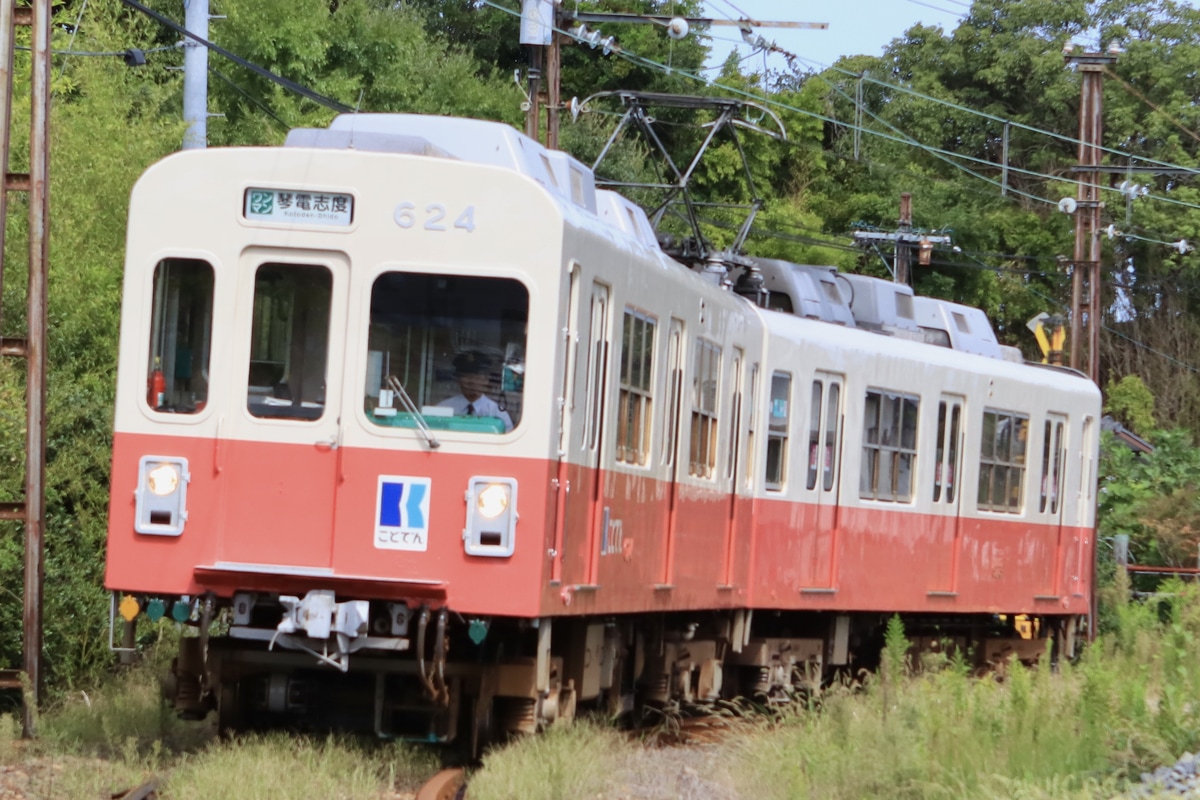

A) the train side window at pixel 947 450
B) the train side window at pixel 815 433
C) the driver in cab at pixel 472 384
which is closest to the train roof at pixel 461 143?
the driver in cab at pixel 472 384

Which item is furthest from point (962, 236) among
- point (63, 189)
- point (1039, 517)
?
point (63, 189)

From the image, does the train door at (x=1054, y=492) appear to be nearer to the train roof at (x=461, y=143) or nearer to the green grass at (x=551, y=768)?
the train roof at (x=461, y=143)

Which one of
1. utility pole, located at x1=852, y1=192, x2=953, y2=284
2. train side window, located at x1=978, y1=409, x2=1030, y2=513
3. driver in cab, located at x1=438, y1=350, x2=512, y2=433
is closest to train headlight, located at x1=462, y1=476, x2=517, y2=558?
driver in cab, located at x1=438, y1=350, x2=512, y2=433

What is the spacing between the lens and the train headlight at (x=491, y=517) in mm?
8734

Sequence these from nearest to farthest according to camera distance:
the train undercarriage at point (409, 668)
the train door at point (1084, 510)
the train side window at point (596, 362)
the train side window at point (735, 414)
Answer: the train undercarriage at point (409, 668) < the train side window at point (596, 362) < the train side window at point (735, 414) < the train door at point (1084, 510)

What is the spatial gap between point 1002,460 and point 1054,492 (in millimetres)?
1257

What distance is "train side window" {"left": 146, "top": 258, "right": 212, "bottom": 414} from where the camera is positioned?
9.07 m

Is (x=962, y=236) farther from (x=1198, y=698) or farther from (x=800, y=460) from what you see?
(x=1198, y=698)

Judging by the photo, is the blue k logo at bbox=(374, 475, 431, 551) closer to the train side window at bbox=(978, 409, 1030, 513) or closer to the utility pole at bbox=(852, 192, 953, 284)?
the train side window at bbox=(978, 409, 1030, 513)

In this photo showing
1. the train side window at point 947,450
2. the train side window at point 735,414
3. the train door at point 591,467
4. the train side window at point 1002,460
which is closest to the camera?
the train door at point 591,467

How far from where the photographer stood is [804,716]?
35.9ft

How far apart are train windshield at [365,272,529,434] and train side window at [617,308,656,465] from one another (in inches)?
47.5

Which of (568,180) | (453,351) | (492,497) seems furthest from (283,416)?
(568,180)

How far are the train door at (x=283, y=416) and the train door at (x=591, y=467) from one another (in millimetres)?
1159
